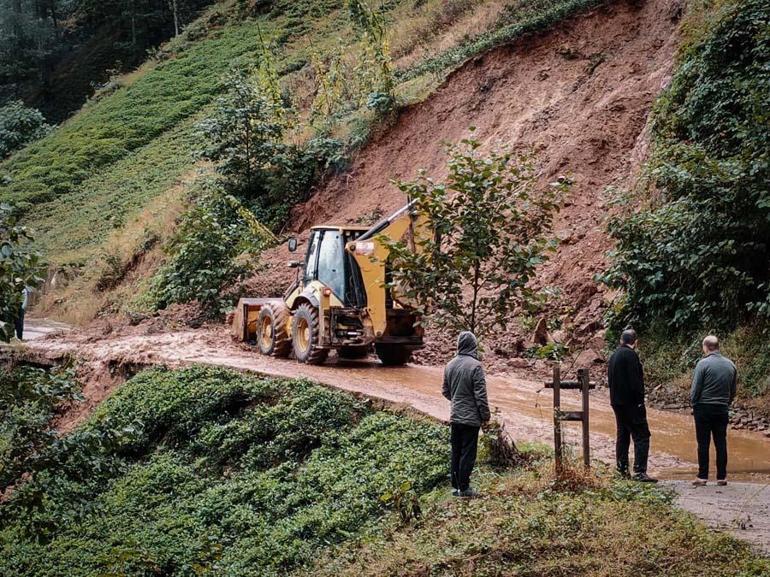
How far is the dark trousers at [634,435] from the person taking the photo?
10.9 meters

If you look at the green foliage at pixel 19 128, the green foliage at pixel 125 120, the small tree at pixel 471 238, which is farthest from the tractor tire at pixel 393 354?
the green foliage at pixel 19 128

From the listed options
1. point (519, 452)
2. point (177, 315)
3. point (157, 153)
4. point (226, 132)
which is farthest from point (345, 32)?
point (519, 452)

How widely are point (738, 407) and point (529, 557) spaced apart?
710 cm

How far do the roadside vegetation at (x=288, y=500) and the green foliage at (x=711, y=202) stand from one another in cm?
582

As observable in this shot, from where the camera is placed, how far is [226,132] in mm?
30688

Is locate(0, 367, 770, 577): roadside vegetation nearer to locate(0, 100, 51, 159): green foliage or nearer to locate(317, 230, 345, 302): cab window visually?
locate(317, 230, 345, 302): cab window

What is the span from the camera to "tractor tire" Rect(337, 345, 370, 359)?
63.1ft

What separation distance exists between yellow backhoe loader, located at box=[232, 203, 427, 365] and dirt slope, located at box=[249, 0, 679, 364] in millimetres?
2031

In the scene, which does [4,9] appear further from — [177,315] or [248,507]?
[248,507]

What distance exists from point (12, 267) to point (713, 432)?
287 inches

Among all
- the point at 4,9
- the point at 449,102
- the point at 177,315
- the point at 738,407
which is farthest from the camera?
the point at 4,9

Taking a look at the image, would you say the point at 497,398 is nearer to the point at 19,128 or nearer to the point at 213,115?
the point at 213,115

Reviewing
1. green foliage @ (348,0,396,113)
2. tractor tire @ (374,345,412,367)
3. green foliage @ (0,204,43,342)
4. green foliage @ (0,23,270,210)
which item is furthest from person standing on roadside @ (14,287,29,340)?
green foliage @ (0,23,270,210)

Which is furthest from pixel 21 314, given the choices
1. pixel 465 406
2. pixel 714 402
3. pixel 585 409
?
pixel 714 402
